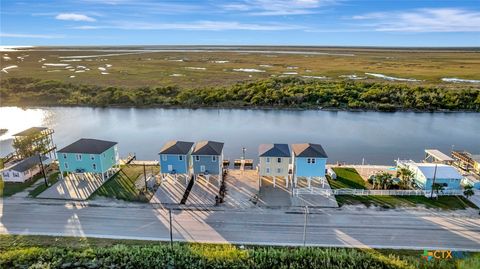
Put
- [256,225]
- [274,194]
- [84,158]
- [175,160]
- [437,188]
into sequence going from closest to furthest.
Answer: [256,225] → [437,188] → [274,194] → [175,160] → [84,158]

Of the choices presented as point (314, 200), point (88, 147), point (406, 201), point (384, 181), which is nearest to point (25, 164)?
point (88, 147)

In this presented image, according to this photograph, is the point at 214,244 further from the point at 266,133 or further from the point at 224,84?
the point at 224,84

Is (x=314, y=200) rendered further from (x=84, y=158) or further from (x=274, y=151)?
(x=84, y=158)

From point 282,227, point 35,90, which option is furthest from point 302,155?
point 35,90

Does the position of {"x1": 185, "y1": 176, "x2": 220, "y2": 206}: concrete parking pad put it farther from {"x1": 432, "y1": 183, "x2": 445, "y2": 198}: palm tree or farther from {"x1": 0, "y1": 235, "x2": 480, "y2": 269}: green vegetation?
{"x1": 432, "y1": 183, "x2": 445, "y2": 198}: palm tree

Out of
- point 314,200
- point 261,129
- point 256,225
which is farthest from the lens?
point 261,129

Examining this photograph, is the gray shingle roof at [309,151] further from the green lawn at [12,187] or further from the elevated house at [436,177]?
the green lawn at [12,187]
